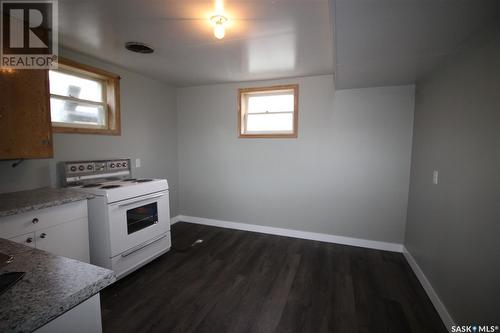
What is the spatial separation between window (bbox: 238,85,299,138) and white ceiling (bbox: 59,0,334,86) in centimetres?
42

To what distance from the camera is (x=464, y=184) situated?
1620 millimetres

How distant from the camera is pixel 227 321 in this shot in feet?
5.97

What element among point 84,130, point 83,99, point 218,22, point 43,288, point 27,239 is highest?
point 218,22

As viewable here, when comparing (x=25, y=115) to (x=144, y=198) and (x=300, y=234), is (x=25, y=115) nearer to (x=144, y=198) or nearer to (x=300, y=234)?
(x=144, y=198)

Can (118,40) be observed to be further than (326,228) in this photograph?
No

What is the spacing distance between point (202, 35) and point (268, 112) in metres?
1.72

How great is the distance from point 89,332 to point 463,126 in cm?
245

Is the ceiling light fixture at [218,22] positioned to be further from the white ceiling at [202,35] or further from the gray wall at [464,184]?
the gray wall at [464,184]

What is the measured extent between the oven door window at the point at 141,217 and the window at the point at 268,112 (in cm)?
172

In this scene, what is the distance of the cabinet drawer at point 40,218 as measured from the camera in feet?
4.95

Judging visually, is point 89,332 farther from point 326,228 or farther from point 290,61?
point 326,228

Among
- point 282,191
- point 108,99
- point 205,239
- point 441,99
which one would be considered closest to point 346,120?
point 441,99

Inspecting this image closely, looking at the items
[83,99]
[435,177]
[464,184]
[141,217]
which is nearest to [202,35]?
[83,99]

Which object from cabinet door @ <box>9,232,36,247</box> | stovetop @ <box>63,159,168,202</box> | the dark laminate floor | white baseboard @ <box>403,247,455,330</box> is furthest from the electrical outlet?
cabinet door @ <box>9,232,36,247</box>
